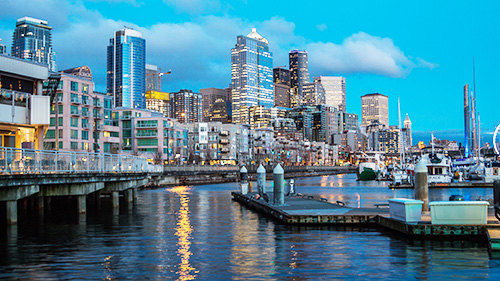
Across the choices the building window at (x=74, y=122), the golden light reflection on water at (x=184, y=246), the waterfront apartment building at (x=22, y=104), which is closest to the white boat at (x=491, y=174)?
the golden light reflection on water at (x=184, y=246)

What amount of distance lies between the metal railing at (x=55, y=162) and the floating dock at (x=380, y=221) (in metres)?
13.4

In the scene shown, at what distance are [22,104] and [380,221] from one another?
103ft

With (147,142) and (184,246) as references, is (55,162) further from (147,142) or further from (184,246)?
(147,142)

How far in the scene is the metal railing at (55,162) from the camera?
3350 centimetres

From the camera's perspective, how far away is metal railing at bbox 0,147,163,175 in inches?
1319

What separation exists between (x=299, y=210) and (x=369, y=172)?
396 ft

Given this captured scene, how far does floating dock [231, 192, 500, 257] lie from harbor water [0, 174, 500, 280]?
646 millimetres

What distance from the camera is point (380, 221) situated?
116 ft

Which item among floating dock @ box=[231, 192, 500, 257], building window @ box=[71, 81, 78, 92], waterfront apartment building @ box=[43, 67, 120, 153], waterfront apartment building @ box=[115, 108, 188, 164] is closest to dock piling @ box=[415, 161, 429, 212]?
floating dock @ box=[231, 192, 500, 257]

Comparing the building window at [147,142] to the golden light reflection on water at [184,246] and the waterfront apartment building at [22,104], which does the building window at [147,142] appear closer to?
the waterfront apartment building at [22,104]

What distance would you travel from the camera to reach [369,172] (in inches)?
6265

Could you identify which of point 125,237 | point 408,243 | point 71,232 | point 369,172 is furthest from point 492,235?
point 369,172

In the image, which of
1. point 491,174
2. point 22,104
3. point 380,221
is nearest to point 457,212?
point 380,221

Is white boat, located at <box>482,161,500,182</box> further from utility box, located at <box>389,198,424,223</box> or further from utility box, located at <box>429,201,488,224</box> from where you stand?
utility box, located at <box>429,201,488,224</box>
